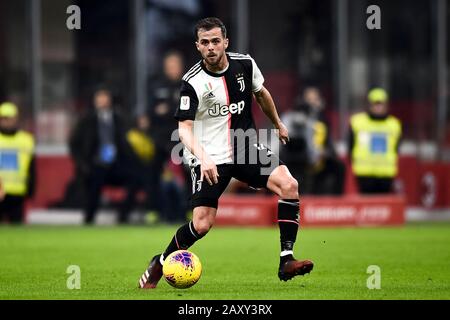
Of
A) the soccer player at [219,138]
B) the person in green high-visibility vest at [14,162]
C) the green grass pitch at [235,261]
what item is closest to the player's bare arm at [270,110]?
the soccer player at [219,138]

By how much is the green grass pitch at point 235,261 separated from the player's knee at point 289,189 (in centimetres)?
82

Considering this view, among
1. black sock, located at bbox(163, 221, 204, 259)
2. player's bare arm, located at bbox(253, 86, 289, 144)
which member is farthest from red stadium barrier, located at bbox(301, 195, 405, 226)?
black sock, located at bbox(163, 221, 204, 259)

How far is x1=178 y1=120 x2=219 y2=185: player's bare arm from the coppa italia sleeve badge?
13cm

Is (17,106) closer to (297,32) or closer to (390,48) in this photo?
(297,32)

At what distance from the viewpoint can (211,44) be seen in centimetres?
1077

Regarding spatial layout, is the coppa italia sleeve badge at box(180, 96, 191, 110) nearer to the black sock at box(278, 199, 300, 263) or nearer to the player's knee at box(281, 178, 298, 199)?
the player's knee at box(281, 178, 298, 199)

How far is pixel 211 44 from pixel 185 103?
0.56 m

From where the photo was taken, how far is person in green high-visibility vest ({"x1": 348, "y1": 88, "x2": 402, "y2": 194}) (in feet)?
70.0

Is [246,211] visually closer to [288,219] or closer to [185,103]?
[288,219]

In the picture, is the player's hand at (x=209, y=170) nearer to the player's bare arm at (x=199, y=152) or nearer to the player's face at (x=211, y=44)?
the player's bare arm at (x=199, y=152)

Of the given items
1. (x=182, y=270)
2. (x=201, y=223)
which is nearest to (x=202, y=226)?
(x=201, y=223)

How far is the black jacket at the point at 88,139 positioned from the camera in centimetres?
2197
